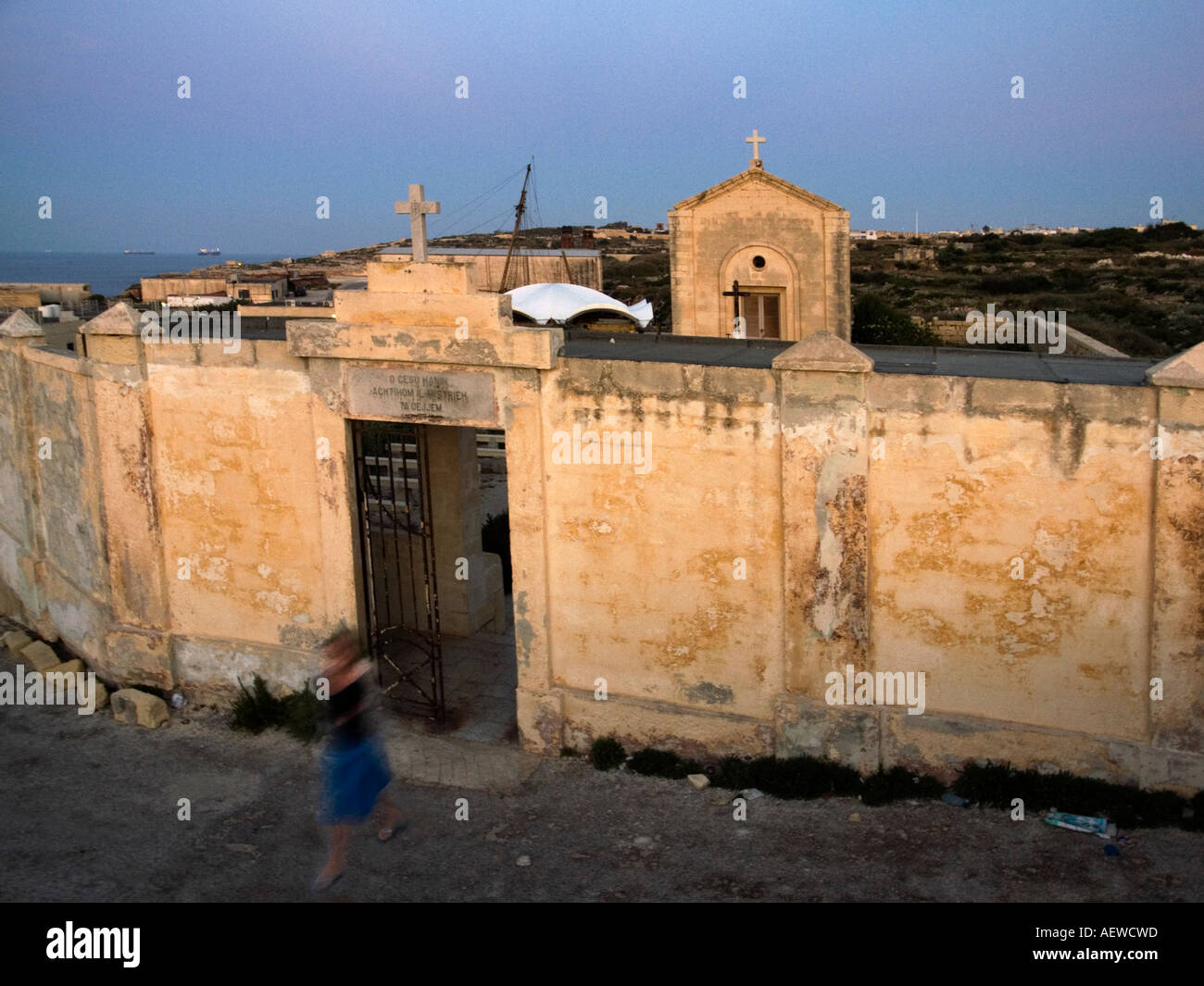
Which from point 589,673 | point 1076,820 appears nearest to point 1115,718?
point 1076,820

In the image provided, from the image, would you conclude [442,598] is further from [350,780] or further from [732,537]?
[350,780]

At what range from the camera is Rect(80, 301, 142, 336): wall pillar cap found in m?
10.1

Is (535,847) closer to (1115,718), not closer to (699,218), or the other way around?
(1115,718)

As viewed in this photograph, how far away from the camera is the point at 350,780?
7.27 m

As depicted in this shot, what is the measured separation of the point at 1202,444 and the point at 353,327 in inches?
252

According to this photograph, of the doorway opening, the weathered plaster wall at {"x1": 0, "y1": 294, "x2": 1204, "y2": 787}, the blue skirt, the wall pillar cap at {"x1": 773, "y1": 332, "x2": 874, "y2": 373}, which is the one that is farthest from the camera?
the doorway opening

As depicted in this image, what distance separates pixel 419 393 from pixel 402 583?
387 cm

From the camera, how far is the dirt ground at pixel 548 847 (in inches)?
289

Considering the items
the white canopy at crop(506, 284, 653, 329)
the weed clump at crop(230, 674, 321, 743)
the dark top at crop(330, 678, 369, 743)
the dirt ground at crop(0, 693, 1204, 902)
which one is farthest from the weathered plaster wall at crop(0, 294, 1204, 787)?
the white canopy at crop(506, 284, 653, 329)

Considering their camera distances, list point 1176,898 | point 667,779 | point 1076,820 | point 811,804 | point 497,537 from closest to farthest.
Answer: point 1176,898
point 1076,820
point 811,804
point 667,779
point 497,537

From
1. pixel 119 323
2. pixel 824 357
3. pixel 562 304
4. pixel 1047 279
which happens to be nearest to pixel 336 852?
pixel 824 357

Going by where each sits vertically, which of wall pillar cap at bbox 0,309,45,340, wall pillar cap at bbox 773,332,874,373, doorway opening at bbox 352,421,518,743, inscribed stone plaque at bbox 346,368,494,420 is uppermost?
wall pillar cap at bbox 0,309,45,340

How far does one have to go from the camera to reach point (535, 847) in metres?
8.05

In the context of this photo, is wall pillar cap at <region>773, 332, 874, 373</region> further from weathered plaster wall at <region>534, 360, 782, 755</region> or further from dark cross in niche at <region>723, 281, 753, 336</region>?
dark cross in niche at <region>723, 281, 753, 336</region>
